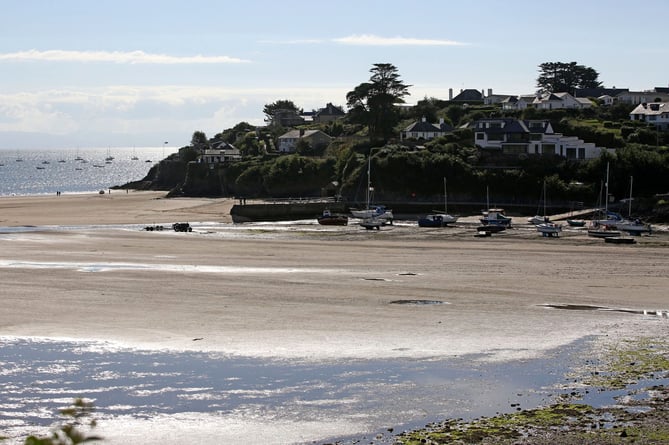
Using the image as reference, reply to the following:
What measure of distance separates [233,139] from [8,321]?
120m

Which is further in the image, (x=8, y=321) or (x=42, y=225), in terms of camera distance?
(x=42, y=225)

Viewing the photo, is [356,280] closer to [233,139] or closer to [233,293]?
[233,293]

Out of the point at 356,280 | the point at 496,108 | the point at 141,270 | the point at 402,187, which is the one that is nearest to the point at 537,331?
the point at 356,280

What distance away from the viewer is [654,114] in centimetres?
10062

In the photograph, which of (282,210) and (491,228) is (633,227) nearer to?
(491,228)

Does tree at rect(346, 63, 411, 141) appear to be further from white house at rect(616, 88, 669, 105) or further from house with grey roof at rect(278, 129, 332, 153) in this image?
white house at rect(616, 88, 669, 105)

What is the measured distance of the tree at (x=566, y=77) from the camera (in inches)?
5522

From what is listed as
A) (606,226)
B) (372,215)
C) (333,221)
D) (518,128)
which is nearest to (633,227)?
(606,226)

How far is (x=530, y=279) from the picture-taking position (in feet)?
131

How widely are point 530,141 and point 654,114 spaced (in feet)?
70.4

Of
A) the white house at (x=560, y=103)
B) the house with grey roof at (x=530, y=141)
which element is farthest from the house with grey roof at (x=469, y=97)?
the house with grey roof at (x=530, y=141)

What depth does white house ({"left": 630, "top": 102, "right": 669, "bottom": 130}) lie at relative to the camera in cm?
9875

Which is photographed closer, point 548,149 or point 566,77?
point 548,149

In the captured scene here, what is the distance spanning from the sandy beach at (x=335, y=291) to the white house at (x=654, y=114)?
1688 inches
